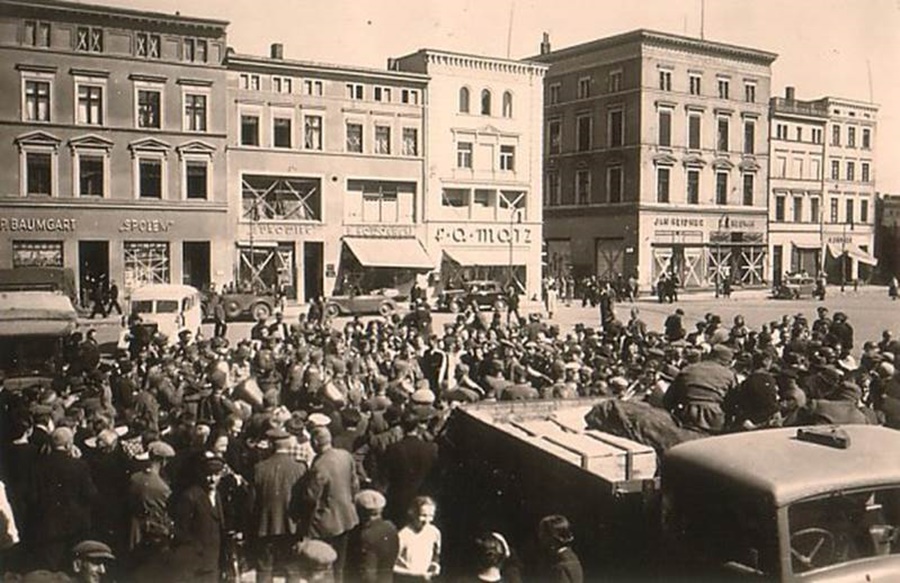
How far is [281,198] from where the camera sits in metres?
37.6

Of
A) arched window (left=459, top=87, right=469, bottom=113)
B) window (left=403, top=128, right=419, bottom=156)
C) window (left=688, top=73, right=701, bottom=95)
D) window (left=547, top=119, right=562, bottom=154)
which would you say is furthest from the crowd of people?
window (left=547, top=119, right=562, bottom=154)

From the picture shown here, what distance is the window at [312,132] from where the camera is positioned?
37.5m

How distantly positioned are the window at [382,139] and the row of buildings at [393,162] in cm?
7

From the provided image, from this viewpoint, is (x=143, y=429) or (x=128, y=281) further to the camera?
(x=128, y=281)

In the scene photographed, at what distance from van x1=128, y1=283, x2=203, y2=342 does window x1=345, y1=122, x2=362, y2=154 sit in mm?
16221

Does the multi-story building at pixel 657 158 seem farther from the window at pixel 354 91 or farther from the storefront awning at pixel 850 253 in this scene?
the window at pixel 354 91

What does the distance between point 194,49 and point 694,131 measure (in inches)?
1110

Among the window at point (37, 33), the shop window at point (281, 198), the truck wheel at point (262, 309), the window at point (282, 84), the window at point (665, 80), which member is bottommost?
the truck wheel at point (262, 309)

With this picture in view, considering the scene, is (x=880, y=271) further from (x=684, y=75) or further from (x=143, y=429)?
(x=143, y=429)

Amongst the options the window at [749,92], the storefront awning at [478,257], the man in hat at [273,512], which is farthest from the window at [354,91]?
the man in hat at [273,512]

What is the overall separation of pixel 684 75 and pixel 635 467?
4489 centimetres

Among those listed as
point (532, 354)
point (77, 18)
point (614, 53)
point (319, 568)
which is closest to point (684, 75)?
point (614, 53)

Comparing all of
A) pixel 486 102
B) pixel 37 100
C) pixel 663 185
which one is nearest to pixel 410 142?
pixel 486 102

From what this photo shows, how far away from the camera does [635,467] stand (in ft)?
22.3
